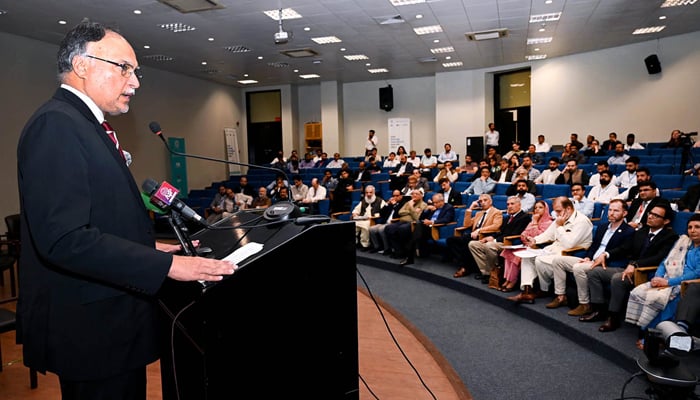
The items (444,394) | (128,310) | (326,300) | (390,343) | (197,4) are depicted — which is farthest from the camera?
(197,4)

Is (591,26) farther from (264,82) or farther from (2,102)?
(2,102)

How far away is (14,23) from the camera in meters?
7.79

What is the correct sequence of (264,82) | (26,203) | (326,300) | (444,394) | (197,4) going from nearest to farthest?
(26,203) → (326,300) → (444,394) → (197,4) → (264,82)

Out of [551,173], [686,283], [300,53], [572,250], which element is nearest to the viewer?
[686,283]

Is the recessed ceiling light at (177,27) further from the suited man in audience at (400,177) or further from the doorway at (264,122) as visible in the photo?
the doorway at (264,122)

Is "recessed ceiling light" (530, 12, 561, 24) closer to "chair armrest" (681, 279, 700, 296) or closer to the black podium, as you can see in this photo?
"chair armrest" (681, 279, 700, 296)

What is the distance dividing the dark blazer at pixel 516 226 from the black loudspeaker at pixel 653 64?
7825mm

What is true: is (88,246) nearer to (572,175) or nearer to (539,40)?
(572,175)

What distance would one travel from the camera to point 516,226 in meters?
5.29

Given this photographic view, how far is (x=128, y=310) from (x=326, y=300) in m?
0.59

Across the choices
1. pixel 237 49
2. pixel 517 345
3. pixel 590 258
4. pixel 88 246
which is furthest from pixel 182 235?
pixel 237 49

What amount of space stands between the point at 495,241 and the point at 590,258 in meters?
1.08

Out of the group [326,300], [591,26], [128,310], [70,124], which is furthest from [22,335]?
[591,26]

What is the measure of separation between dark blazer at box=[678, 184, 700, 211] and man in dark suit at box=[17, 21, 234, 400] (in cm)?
562
